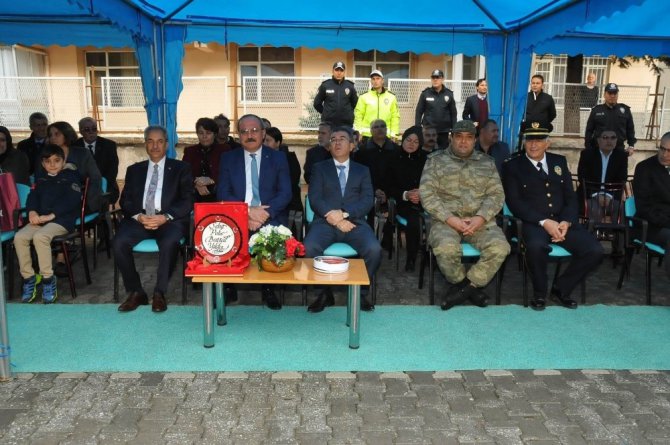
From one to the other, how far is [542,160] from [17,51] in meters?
14.4

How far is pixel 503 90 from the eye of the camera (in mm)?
7480

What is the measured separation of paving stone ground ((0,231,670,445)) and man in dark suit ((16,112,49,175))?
4342mm

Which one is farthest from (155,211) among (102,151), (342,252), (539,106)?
(539,106)

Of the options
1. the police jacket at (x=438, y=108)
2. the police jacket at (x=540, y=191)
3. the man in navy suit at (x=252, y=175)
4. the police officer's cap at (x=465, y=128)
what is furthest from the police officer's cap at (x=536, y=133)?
the police jacket at (x=438, y=108)

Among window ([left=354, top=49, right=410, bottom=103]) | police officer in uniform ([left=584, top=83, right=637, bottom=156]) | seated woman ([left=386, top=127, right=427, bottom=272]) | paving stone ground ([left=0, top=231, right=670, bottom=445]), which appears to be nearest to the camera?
paving stone ground ([left=0, top=231, right=670, bottom=445])

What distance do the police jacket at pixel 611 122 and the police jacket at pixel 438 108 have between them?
82.5 inches

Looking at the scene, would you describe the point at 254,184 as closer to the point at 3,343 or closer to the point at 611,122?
the point at 3,343

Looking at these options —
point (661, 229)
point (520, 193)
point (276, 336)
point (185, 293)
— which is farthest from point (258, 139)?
point (661, 229)

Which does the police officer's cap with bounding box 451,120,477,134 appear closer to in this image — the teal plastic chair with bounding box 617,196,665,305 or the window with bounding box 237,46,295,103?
the teal plastic chair with bounding box 617,196,665,305

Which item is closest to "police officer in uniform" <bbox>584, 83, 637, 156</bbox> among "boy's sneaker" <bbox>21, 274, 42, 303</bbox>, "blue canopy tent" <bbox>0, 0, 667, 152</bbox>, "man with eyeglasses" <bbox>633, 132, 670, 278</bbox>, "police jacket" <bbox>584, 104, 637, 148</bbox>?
"police jacket" <bbox>584, 104, 637, 148</bbox>

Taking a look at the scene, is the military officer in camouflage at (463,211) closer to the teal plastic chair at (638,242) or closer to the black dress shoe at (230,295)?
the teal plastic chair at (638,242)

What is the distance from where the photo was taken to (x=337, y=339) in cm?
429

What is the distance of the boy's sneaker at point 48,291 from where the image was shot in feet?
16.3

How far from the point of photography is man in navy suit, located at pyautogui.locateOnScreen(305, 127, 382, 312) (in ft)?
16.7
